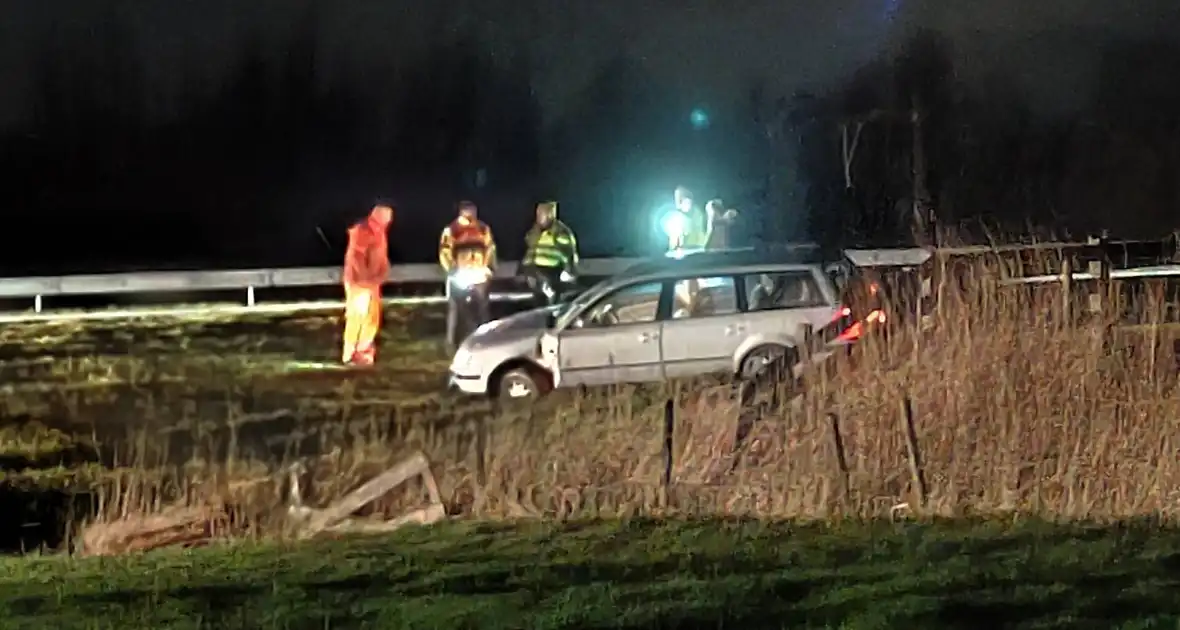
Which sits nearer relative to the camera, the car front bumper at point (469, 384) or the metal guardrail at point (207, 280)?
the car front bumper at point (469, 384)

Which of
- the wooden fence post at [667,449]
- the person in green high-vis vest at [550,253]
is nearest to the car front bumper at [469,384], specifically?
the person in green high-vis vest at [550,253]

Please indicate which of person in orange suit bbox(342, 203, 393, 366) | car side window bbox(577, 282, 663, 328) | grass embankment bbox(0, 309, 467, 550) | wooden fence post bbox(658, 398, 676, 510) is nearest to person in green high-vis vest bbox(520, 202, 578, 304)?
grass embankment bbox(0, 309, 467, 550)

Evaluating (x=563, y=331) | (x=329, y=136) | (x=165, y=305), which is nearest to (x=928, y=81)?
(x=329, y=136)

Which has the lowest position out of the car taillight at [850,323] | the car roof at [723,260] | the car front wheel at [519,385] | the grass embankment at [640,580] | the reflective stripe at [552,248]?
the grass embankment at [640,580]

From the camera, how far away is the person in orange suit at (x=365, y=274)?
17.2 metres

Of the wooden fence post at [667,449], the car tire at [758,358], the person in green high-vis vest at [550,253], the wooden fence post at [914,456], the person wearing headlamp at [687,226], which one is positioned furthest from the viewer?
the person wearing headlamp at [687,226]

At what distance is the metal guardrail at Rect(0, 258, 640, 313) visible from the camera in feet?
80.9

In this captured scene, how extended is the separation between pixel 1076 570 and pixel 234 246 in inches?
1347

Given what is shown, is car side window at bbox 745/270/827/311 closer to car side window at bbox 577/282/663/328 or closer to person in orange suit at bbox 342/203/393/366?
car side window at bbox 577/282/663/328

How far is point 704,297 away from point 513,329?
173 centimetres

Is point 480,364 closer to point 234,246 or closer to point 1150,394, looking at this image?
point 1150,394

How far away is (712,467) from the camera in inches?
417

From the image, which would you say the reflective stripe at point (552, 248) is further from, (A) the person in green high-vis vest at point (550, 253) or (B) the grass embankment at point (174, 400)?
(B) the grass embankment at point (174, 400)

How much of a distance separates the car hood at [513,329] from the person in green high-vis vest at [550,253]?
253 cm
